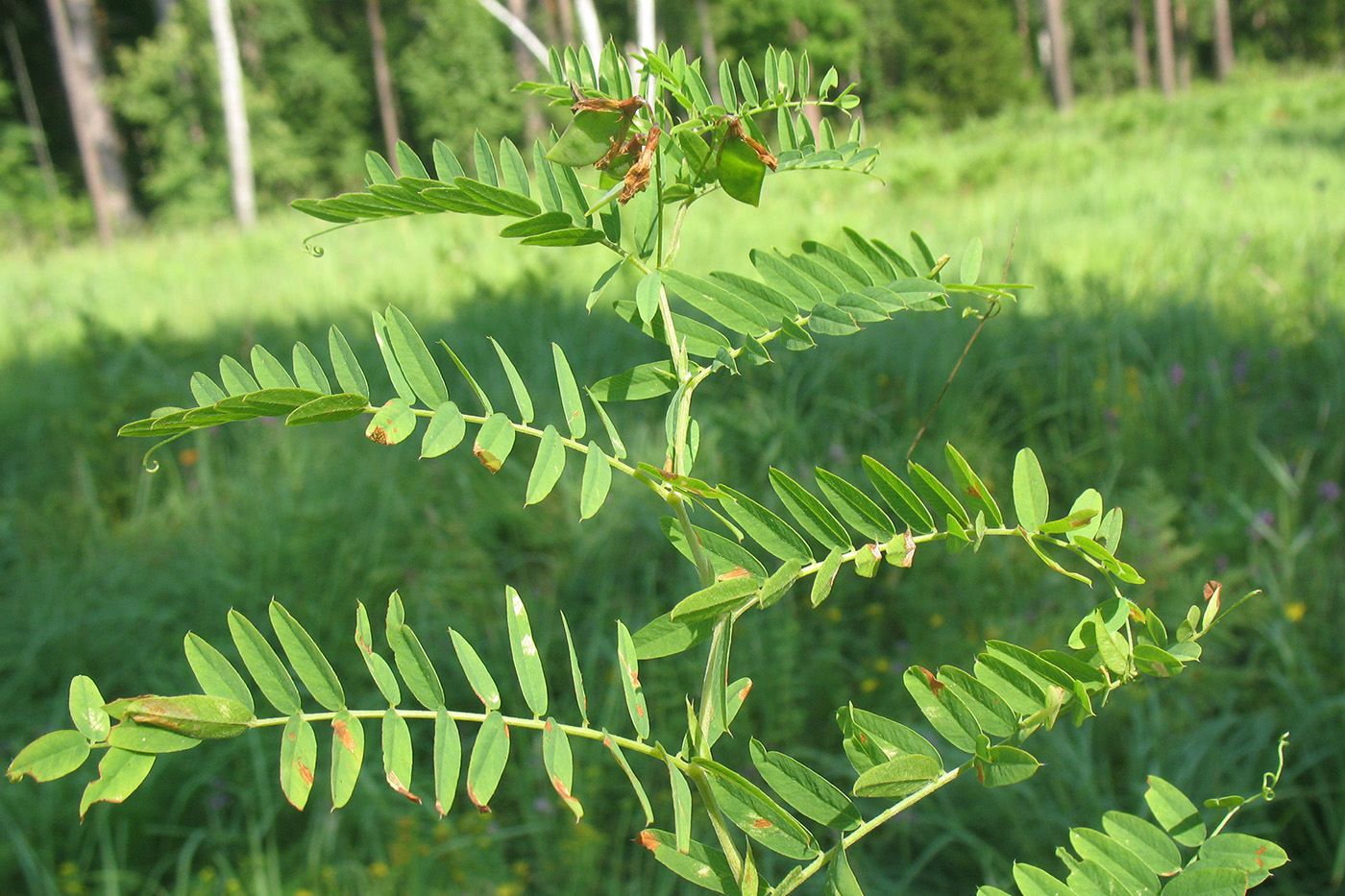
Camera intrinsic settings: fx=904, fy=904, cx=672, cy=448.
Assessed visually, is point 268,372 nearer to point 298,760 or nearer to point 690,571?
point 298,760

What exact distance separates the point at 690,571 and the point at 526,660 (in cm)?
142

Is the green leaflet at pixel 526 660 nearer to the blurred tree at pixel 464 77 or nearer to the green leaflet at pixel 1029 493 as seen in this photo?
the green leaflet at pixel 1029 493

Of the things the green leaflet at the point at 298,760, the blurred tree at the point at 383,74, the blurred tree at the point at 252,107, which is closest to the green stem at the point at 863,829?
the green leaflet at the point at 298,760

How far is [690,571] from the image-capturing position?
184 cm

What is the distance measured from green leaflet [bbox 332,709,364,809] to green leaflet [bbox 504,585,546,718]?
76 mm

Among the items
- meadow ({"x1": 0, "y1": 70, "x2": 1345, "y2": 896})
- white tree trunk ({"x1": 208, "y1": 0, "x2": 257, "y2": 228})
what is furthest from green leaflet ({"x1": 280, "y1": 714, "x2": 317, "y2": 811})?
white tree trunk ({"x1": 208, "y1": 0, "x2": 257, "y2": 228})

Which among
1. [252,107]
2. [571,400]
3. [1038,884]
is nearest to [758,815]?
[1038,884]

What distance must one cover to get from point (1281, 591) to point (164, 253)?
620 cm

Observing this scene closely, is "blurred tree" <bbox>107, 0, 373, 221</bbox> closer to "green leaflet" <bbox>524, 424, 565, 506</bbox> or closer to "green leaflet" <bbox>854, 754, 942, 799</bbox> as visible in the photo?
"green leaflet" <bbox>524, 424, 565, 506</bbox>

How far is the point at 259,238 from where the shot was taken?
558 cm

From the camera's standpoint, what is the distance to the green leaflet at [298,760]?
38cm

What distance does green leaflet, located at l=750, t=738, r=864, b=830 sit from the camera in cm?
42

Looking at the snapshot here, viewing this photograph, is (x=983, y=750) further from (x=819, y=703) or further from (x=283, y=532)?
(x=283, y=532)

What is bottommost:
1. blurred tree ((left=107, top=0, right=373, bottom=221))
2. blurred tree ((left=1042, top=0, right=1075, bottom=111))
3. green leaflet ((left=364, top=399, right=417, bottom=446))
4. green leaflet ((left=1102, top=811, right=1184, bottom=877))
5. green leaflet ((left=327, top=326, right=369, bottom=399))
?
green leaflet ((left=1102, top=811, right=1184, bottom=877))
